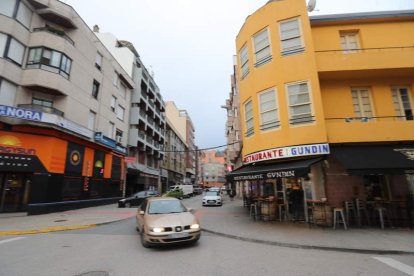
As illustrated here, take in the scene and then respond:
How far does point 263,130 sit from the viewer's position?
12039 millimetres

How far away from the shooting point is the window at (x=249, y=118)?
1325 centimetres

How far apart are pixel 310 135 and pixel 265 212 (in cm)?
480

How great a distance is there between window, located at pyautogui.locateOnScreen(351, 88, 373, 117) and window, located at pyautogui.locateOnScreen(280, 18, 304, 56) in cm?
372

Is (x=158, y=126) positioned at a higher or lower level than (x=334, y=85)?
higher

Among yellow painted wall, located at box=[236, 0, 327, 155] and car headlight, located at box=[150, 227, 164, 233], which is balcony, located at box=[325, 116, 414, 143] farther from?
car headlight, located at box=[150, 227, 164, 233]

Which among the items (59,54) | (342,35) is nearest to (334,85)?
(342,35)

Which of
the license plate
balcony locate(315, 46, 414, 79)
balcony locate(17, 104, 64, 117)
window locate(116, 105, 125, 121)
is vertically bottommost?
the license plate

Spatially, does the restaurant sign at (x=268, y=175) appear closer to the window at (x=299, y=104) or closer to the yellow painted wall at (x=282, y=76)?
the yellow painted wall at (x=282, y=76)

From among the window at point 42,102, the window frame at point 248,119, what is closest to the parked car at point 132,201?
the window at point 42,102

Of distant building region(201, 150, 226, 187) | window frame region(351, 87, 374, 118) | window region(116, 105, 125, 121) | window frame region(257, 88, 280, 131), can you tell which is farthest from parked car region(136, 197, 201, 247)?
distant building region(201, 150, 226, 187)

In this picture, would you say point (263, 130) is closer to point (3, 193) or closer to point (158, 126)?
point (3, 193)

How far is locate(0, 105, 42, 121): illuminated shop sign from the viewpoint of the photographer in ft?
48.7

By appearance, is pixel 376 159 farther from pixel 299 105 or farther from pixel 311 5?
pixel 311 5

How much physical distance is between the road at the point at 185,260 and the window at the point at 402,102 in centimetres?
807
